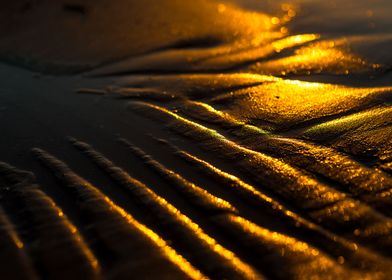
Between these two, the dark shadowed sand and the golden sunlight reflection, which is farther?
the golden sunlight reflection

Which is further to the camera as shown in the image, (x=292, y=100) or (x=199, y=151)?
(x=292, y=100)

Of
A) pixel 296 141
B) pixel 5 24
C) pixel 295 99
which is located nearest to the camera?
pixel 296 141

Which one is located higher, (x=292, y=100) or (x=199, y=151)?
(x=292, y=100)

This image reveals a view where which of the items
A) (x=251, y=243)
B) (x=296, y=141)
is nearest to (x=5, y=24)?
(x=296, y=141)

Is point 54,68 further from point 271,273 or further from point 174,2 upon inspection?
point 271,273

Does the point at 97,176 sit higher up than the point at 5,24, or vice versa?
the point at 5,24

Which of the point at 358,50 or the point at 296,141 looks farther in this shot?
the point at 358,50

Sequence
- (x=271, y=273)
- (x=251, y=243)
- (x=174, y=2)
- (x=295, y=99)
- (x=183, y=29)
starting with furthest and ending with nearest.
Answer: (x=174, y=2) < (x=183, y=29) < (x=295, y=99) < (x=251, y=243) < (x=271, y=273)

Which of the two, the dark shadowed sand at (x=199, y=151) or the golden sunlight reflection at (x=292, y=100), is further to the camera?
the golden sunlight reflection at (x=292, y=100)
